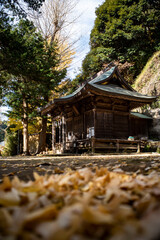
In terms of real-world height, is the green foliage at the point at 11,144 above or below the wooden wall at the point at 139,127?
below

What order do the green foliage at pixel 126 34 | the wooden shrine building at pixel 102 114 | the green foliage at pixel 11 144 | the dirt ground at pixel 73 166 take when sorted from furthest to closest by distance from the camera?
1. the green foliage at pixel 126 34
2. the green foliage at pixel 11 144
3. the wooden shrine building at pixel 102 114
4. the dirt ground at pixel 73 166

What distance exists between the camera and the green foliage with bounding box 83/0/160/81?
22359mm

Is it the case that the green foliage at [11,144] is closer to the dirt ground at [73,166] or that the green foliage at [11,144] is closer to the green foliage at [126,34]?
the green foliage at [126,34]

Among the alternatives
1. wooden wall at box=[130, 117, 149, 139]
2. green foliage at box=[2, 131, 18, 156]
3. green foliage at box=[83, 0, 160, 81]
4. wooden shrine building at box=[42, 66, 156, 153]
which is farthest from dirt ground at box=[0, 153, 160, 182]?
green foliage at box=[83, 0, 160, 81]

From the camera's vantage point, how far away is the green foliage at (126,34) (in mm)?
22359

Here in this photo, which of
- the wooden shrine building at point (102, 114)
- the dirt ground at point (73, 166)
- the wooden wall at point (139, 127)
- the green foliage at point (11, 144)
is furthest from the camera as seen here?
the green foliage at point (11, 144)

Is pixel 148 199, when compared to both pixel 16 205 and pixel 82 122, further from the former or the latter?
pixel 82 122

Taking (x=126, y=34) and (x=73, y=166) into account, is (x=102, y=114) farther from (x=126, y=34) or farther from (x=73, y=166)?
(x=126, y=34)

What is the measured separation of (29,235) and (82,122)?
1351 centimetres

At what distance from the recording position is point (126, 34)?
22.7 m

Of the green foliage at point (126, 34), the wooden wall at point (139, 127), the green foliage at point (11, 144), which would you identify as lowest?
the green foliage at point (11, 144)

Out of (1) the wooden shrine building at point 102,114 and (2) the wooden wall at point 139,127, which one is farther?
(2) the wooden wall at point 139,127

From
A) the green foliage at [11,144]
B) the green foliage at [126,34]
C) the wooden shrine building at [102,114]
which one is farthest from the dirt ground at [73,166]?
the green foliage at [126,34]

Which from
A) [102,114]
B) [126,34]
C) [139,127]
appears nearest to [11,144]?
[102,114]
